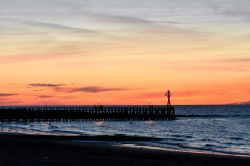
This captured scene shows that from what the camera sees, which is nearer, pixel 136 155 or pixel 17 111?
pixel 136 155

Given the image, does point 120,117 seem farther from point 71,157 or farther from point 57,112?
point 71,157

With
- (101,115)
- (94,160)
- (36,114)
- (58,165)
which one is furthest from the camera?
(101,115)

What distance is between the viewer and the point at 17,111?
92.1 m

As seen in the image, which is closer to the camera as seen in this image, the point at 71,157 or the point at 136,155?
the point at 71,157

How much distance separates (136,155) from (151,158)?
1460mm

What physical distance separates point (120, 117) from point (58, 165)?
82.9 meters

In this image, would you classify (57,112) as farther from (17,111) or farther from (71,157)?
(71,157)

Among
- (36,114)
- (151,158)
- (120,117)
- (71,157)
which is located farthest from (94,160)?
(120,117)

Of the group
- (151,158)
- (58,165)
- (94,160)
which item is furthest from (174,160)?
(58,165)

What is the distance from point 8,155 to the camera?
815 inches

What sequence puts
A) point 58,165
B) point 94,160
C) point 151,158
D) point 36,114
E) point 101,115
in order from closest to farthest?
point 58,165 → point 94,160 → point 151,158 → point 36,114 → point 101,115

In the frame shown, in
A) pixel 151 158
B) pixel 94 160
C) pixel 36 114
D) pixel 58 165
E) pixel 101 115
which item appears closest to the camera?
pixel 58 165

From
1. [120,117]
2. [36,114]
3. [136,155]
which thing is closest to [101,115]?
[120,117]

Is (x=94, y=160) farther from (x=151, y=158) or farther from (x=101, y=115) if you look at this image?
(x=101, y=115)
